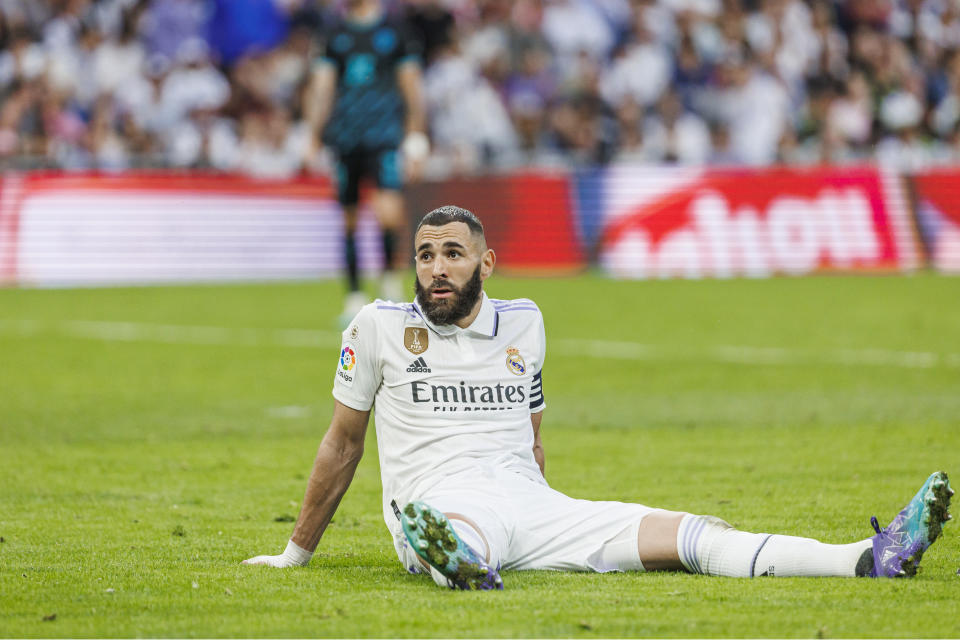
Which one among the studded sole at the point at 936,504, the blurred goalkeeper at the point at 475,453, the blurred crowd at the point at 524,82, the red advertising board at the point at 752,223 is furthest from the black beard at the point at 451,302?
the red advertising board at the point at 752,223

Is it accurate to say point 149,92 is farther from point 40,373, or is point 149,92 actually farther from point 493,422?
point 493,422

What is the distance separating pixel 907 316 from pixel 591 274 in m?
7.27

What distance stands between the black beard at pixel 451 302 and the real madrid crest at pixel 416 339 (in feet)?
0.23

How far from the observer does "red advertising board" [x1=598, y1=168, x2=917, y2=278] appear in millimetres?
22766

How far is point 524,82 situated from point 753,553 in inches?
829

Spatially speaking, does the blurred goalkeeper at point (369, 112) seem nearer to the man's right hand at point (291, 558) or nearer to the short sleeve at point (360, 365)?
the short sleeve at point (360, 365)

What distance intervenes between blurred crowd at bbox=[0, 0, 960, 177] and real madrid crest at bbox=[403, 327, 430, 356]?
16980mm

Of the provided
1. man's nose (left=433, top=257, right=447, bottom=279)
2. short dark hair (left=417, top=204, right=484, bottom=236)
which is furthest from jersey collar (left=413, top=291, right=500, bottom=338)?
short dark hair (left=417, top=204, right=484, bottom=236)

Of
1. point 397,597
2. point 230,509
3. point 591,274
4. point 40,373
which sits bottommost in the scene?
point 591,274

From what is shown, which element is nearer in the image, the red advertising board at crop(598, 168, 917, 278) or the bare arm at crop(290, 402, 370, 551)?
the bare arm at crop(290, 402, 370, 551)

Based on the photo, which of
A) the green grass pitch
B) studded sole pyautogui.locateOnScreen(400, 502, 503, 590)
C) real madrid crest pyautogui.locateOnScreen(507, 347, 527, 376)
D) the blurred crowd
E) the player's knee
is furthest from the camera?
the blurred crowd

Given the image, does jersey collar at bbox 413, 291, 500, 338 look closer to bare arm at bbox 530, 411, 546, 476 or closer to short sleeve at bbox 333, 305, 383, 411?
short sleeve at bbox 333, 305, 383, 411

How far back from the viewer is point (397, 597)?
500 cm

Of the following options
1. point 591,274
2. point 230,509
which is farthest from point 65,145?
point 230,509
